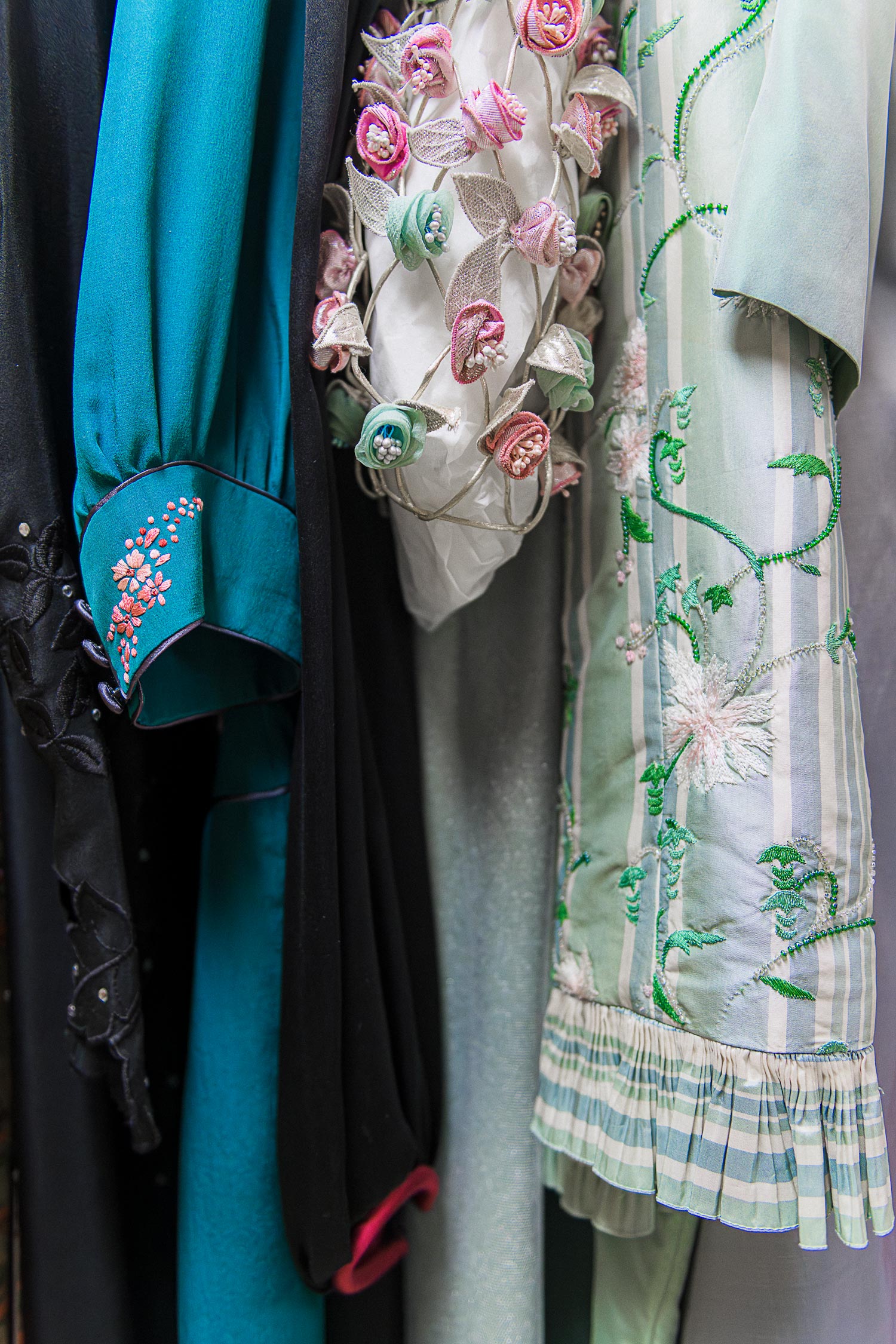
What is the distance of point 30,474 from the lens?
1.36 feet

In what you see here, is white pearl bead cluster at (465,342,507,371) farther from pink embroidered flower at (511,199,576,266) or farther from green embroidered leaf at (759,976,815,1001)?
green embroidered leaf at (759,976,815,1001)

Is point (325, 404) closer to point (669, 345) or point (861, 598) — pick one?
point (669, 345)

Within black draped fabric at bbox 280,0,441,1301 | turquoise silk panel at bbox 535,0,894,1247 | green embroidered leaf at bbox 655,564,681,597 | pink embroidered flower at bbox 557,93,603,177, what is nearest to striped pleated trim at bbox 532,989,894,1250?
turquoise silk panel at bbox 535,0,894,1247

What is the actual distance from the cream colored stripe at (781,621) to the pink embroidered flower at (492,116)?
0.17m

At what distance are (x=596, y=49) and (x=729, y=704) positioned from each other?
0.39m

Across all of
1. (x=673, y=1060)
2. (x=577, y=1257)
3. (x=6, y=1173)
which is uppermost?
(x=673, y=1060)

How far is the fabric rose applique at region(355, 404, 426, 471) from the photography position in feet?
1.28

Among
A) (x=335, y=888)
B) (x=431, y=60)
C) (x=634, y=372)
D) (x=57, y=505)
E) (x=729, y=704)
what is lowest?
(x=335, y=888)

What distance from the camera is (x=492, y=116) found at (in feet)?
1.24

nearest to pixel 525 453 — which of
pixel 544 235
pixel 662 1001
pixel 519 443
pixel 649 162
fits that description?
pixel 519 443

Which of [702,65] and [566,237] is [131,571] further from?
[702,65]

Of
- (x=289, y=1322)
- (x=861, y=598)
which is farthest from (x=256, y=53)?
(x=289, y=1322)

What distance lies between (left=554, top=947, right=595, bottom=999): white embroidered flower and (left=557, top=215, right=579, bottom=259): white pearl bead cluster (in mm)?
404

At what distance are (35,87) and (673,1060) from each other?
64 centimetres
